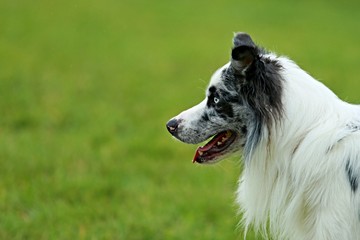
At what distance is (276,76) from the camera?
3.29 metres

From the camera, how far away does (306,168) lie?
319cm

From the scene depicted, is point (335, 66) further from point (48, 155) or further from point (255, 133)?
point (255, 133)

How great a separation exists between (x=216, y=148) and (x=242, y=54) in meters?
0.65

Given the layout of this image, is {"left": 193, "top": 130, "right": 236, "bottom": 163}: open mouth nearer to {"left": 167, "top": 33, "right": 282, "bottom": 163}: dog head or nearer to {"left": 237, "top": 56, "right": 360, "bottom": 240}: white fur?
{"left": 167, "top": 33, "right": 282, "bottom": 163}: dog head

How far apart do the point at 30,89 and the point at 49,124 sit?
55.2 inches

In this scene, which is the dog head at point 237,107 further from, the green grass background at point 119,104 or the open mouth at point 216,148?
the green grass background at point 119,104

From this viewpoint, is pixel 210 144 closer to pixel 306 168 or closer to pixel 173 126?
pixel 173 126

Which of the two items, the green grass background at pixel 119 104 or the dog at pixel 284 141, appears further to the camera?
the green grass background at pixel 119 104

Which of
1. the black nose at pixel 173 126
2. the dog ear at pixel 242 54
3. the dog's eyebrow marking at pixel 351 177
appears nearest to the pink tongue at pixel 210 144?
the black nose at pixel 173 126

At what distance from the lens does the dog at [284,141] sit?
121 inches

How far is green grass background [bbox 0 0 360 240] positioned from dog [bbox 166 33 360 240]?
0.38 m

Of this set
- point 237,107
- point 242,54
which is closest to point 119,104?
point 237,107

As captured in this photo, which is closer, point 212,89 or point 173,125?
point 212,89

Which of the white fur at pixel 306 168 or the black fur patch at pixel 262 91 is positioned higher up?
the black fur patch at pixel 262 91
